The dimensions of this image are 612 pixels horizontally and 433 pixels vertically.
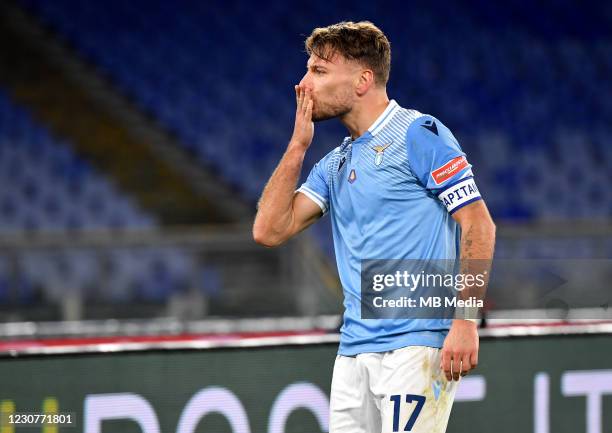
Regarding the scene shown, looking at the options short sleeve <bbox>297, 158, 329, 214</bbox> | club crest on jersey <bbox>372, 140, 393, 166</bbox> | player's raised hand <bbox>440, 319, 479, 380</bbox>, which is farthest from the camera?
short sleeve <bbox>297, 158, 329, 214</bbox>

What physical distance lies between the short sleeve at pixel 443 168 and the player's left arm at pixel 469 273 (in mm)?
46

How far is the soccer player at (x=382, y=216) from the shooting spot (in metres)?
3.02

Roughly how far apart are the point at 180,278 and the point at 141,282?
0.26 m

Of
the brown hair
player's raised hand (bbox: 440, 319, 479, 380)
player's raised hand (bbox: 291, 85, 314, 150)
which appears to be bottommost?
player's raised hand (bbox: 440, 319, 479, 380)

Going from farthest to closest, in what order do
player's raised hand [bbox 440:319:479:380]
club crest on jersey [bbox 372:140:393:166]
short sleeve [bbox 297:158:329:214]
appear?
short sleeve [bbox 297:158:329:214] < club crest on jersey [bbox 372:140:393:166] < player's raised hand [bbox 440:319:479:380]

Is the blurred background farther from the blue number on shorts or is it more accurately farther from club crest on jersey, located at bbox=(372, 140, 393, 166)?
the blue number on shorts

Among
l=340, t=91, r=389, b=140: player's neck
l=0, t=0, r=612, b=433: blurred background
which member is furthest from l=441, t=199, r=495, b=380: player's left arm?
l=0, t=0, r=612, b=433: blurred background

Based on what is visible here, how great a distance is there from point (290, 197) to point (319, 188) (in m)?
0.14

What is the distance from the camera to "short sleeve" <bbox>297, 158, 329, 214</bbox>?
3387mm

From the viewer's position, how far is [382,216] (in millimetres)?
3115

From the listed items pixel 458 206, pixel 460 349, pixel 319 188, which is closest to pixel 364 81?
pixel 319 188

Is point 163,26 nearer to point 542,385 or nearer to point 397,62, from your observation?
point 397,62

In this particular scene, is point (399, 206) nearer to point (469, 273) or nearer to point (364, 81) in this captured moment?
point (469, 273)

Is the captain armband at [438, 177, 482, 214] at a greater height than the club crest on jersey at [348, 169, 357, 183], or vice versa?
the club crest on jersey at [348, 169, 357, 183]
